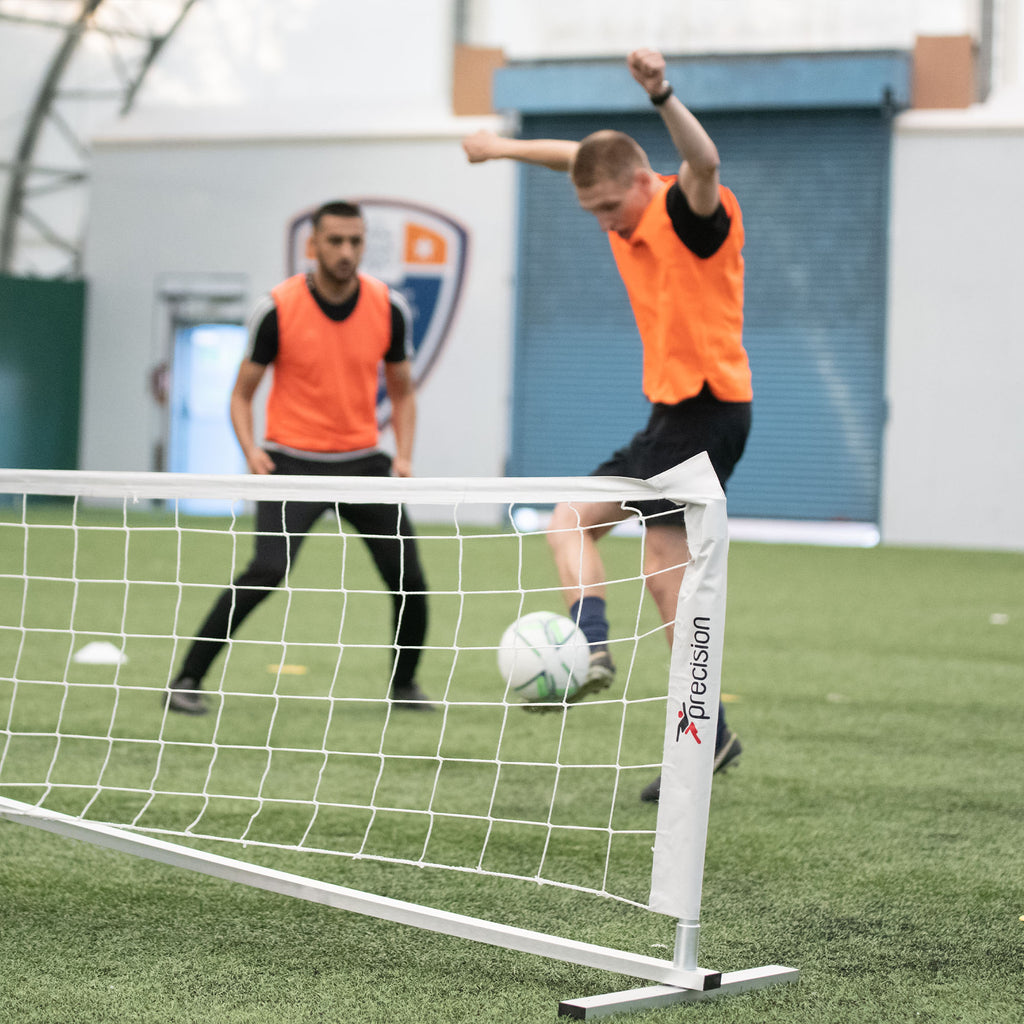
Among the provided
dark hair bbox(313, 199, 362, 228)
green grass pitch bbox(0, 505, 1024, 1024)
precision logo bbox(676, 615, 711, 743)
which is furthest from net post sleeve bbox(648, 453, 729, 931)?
dark hair bbox(313, 199, 362, 228)

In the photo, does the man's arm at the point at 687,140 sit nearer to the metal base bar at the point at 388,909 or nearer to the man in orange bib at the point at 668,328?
the man in orange bib at the point at 668,328

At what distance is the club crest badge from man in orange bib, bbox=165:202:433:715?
1299cm

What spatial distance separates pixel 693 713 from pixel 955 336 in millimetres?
15701

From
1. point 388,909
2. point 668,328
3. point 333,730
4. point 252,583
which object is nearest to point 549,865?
point 388,909

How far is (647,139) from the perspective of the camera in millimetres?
18500

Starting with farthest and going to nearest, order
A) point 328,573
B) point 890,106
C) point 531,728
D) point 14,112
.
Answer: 1. point 14,112
2. point 890,106
3. point 328,573
4. point 531,728

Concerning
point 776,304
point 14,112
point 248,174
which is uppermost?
point 14,112

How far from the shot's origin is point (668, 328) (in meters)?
4.13

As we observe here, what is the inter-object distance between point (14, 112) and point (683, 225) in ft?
73.5

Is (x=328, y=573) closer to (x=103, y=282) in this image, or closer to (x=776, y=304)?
(x=776, y=304)

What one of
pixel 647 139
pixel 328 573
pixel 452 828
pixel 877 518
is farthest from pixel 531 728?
pixel 647 139

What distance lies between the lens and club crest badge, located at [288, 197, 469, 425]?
19.1 m

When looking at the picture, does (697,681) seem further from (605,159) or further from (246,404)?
(246,404)

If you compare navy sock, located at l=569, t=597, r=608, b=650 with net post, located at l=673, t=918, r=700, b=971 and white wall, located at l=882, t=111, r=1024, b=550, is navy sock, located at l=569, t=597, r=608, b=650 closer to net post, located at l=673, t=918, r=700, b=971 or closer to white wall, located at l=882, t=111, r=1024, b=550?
net post, located at l=673, t=918, r=700, b=971
